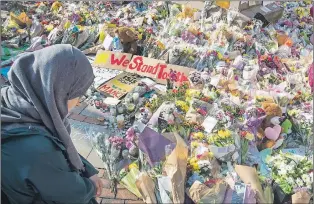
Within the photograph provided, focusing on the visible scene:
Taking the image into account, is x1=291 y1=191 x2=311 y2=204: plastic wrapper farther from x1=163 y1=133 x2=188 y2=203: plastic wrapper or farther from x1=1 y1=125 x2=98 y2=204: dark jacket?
x1=1 y1=125 x2=98 y2=204: dark jacket

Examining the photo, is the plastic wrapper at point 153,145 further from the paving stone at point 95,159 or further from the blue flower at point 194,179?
the paving stone at point 95,159

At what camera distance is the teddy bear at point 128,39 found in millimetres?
5172

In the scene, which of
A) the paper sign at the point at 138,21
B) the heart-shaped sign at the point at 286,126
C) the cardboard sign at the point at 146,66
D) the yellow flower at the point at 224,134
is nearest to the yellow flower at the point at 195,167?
the yellow flower at the point at 224,134

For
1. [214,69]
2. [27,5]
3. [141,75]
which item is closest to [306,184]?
[214,69]

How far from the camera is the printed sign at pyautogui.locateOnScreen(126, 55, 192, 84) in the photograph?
15.2ft

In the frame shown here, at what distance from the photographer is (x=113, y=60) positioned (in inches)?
198

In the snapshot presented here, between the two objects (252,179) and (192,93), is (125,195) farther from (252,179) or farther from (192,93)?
(192,93)

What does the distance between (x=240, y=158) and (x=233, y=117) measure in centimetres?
46

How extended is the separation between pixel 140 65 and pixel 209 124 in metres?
1.62

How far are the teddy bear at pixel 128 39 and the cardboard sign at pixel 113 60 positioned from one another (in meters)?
0.18

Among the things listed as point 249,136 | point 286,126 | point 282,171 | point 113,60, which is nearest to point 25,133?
point 282,171

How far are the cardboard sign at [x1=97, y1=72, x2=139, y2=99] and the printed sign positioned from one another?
0.38 feet

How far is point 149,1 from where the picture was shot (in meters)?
6.90

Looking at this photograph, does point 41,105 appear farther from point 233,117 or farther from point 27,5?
point 27,5
